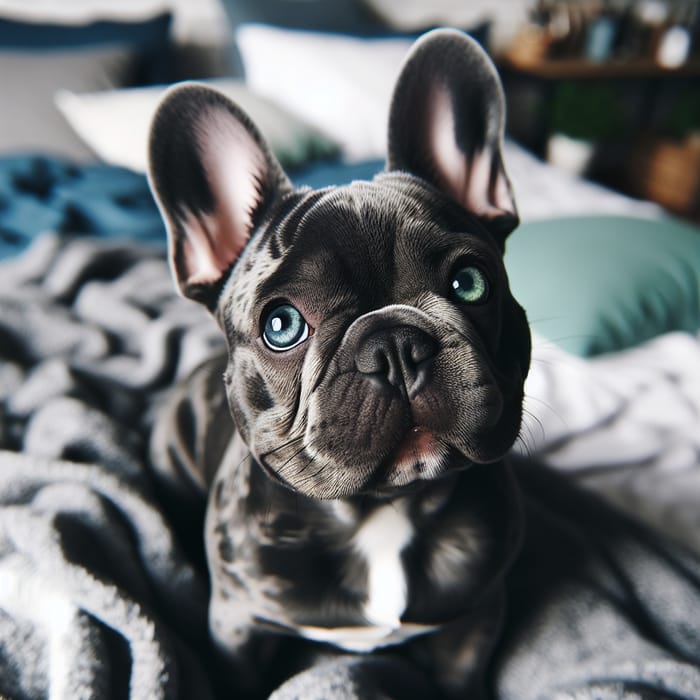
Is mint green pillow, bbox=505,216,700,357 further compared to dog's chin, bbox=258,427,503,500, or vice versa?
mint green pillow, bbox=505,216,700,357

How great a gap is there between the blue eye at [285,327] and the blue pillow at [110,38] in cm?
138

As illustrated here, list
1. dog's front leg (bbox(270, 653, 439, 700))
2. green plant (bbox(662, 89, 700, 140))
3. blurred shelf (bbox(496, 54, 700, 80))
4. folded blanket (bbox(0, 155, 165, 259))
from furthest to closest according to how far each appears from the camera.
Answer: green plant (bbox(662, 89, 700, 140)), blurred shelf (bbox(496, 54, 700, 80)), folded blanket (bbox(0, 155, 165, 259)), dog's front leg (bbox(270, 653, 439, 700))

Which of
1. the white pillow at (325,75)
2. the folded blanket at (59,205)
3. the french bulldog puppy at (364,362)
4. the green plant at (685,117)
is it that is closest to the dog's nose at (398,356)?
the french bulldog puppy at (364,362)

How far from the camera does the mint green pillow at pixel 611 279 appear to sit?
0.68 meters

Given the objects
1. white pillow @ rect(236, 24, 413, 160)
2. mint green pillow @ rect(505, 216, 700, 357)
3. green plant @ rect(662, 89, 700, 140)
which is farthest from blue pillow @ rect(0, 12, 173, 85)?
green plant @ rect(662, 89, 700, 140)

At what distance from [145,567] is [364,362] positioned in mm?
394

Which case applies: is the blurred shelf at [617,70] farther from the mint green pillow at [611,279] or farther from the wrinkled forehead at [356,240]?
the wrinkled forehead at [356,240]

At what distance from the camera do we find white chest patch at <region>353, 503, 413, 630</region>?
504 millimetres

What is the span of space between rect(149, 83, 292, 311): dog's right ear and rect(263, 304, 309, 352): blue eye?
9 centimetres

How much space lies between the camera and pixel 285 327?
38cm

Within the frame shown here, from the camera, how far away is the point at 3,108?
1354 millimetres

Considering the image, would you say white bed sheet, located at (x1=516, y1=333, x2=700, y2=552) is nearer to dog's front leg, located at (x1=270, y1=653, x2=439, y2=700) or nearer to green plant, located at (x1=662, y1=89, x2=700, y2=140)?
dog's front leg, located at (x1=270, y1=653, x2=439, y2=700)

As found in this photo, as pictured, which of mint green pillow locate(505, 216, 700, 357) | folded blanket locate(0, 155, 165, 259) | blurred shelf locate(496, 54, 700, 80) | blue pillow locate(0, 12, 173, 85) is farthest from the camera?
blurred shelf locate(496, 54, 700, 80)

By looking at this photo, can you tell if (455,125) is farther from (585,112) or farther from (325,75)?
(585,112)
